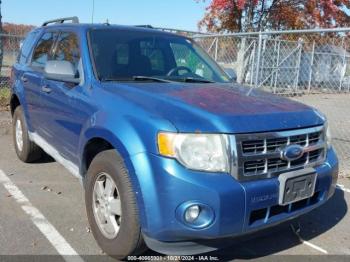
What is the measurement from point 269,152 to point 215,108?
49 cm

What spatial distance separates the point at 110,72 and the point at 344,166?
425 cm

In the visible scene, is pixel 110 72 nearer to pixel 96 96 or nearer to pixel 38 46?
pixel 96 96

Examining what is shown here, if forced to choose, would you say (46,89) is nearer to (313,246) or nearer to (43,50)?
(43,50)

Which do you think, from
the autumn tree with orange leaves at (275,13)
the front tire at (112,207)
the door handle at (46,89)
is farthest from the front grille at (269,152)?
the autumn tree with orange leaves at (275,13)

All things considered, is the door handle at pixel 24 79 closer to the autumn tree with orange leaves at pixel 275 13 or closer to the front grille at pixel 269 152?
the front grille at pixel 269 152

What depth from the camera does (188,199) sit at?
9.48ft

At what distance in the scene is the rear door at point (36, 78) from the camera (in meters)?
5.07

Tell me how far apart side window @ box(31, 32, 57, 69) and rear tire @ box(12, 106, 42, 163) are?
29.6 inches

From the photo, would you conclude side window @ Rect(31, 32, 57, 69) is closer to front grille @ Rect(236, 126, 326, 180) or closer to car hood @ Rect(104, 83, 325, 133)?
car hood @ Rect(104, 83, 325, 133)

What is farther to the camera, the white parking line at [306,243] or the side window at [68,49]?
the side window at [68,49]

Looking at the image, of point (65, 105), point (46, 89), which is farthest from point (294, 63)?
point (65, 105)

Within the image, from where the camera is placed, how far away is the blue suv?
294 centimetres

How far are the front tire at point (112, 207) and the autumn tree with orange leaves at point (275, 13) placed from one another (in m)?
16.9

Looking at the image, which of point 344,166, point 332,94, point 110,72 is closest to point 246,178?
point 110,72
